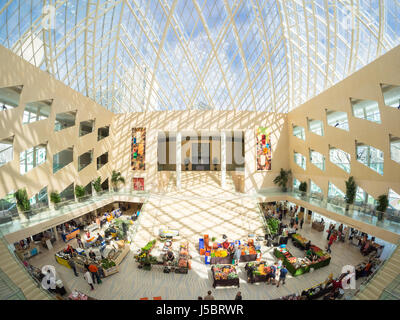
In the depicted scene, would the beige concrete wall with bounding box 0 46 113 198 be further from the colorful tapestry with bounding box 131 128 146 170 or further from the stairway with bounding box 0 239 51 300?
the stairway with bounding box 0 239 51 300

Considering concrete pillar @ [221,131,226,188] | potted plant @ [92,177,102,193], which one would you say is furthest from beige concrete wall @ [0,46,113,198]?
concrete pillar @ [221,131,226,188]

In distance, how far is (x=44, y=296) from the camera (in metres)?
8.73

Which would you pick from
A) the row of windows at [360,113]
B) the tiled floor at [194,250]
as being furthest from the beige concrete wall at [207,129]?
the tiled floor at [194,250]

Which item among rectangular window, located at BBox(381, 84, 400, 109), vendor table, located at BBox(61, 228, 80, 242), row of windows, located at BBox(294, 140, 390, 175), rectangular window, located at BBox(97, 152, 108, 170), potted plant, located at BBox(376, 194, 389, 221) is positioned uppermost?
rectangular window, located at BBox(381, 84, 400, 109)

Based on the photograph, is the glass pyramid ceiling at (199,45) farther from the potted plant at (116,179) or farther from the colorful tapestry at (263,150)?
the potted plant at (116,179)

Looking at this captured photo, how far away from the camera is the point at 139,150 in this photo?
85.7 feet

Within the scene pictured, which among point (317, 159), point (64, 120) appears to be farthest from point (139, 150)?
point (317, 159)

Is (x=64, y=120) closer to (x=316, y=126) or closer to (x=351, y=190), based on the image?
(x=316, y=126)

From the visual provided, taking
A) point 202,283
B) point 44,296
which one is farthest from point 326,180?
point 44,296

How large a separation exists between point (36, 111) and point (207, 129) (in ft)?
58.2

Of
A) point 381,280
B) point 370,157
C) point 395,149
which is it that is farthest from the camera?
point 370,157

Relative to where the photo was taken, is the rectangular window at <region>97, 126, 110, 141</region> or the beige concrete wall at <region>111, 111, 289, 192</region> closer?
the rectangular window at <region>97, 126, 110, 141</region>

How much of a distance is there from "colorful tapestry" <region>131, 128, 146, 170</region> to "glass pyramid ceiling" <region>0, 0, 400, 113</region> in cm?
595

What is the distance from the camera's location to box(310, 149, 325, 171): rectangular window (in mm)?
20769
